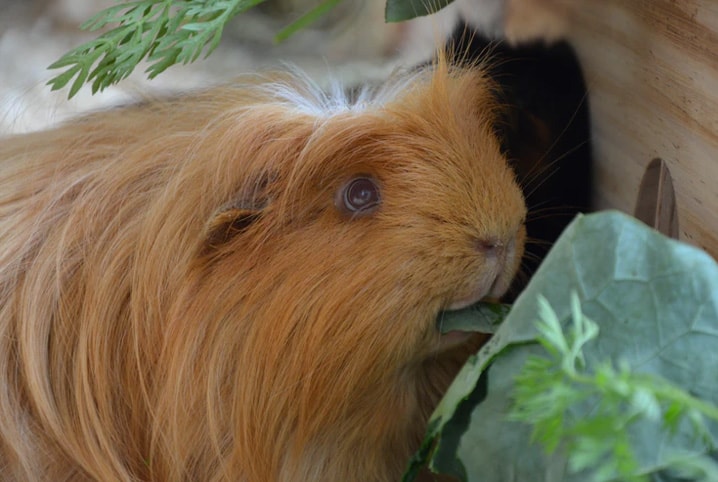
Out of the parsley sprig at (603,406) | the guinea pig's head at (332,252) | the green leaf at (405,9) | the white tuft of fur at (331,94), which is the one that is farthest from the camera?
the green leaf at (405,9)

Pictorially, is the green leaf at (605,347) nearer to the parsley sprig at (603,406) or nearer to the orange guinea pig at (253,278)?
the parsley sprig at (603,406)

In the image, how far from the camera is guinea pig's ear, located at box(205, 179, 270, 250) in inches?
42.1

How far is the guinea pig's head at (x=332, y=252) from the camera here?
1.01 metres

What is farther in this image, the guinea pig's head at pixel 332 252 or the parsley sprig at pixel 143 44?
the parsley sprig at pixel 143 44

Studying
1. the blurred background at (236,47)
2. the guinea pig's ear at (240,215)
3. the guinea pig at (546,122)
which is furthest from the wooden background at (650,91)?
the guinea pig's ear at (240,215)

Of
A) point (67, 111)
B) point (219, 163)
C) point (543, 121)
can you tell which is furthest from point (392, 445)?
point (67, 111)

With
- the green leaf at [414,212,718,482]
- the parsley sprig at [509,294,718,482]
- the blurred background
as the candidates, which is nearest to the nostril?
the green leaf at [414,212,718,482]

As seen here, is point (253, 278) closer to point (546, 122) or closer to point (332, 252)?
point (332, 252)

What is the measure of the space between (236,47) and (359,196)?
102cm

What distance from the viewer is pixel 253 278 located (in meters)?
1.06

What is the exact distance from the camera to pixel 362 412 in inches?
44.7

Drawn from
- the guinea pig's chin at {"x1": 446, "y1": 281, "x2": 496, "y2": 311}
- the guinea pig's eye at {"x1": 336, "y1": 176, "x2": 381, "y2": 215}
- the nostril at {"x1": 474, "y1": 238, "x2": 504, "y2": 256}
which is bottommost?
the guinea pig's chin at {"x1": 446, "y1": 281, "x2": 496, "y2": 311}

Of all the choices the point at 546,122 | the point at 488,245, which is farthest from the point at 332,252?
the point at 546,122

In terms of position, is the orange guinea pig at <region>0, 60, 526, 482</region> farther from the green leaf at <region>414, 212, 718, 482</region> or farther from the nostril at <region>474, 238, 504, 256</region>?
the green leaf at <region>414, 212, 718, 482</region>
